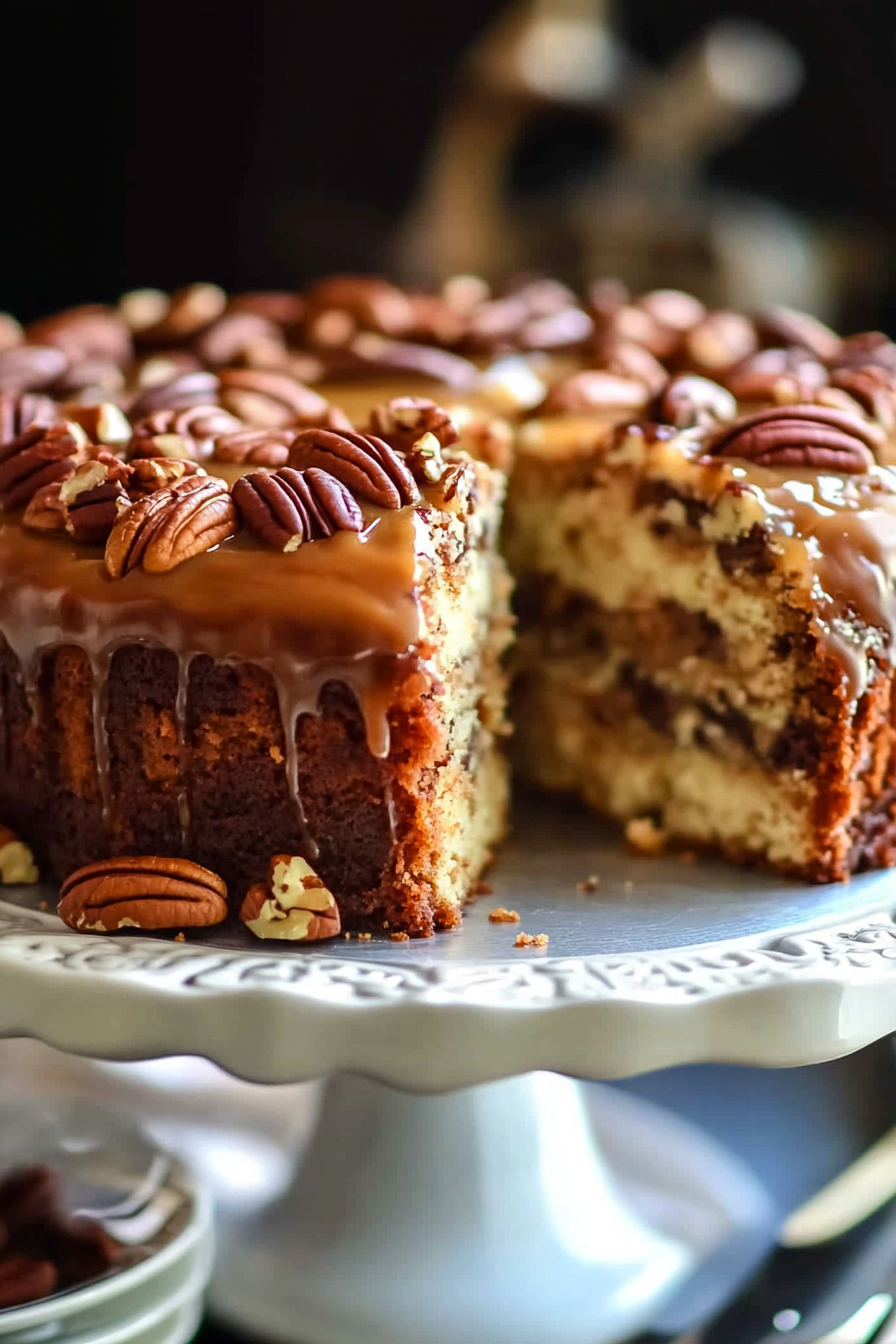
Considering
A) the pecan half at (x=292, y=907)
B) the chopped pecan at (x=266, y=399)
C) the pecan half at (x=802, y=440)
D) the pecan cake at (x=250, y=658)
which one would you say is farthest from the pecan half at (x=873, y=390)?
the pecan half at (x=292, y=907)

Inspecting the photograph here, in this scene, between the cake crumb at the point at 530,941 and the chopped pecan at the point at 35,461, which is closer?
the cake crumb at the point at 530,941

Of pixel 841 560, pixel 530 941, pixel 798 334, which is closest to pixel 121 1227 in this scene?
pixel 530 941

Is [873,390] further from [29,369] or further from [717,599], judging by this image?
[29,369]

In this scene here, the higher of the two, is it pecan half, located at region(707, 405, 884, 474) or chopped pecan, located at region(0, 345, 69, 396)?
pecan half, located at region(707, 405, 884, 474)

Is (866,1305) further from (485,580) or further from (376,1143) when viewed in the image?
(485,580)

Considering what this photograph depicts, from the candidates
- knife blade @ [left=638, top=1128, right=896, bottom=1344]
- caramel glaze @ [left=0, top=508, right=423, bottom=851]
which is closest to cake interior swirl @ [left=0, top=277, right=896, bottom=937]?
caramel glaze @ [left=0, top=508, right=423, bottom=851]

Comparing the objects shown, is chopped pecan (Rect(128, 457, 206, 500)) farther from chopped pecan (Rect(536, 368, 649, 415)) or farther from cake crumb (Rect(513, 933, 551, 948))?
chopped pecan (Rect(536, 368, 649, 415))

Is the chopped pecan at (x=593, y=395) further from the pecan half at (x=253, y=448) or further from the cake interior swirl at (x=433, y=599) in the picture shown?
the pecan half at (x=253, y=448)
